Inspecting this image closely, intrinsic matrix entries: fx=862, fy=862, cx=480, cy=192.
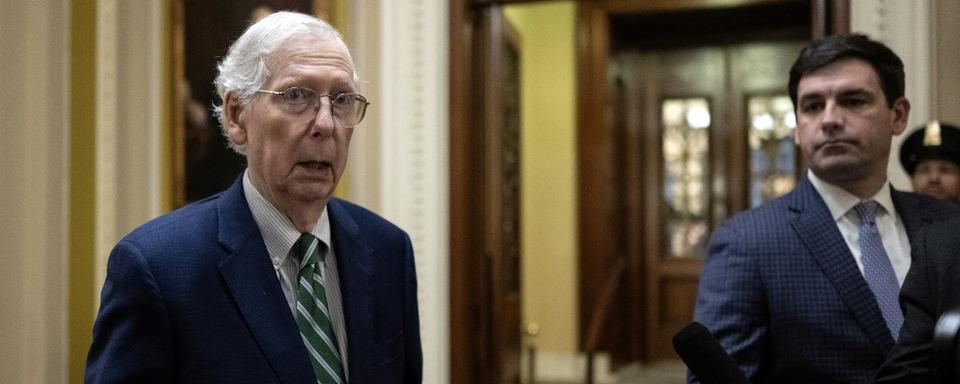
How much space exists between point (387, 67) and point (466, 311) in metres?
1.31

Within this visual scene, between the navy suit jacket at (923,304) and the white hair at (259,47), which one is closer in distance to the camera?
the navy suit jacket at (923,304)

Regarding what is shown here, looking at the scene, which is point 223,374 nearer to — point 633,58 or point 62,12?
point 62,12

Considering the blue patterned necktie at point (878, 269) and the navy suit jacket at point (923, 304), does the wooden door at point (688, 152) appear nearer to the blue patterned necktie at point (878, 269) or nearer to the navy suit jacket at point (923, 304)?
the blue patterned necktie at point (878, 269)

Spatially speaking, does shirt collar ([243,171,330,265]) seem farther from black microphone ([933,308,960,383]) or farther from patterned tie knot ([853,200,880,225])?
patterned tie knot ([853,200,880,225])

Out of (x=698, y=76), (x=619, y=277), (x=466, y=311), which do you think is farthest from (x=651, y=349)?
(x=466, y=311)

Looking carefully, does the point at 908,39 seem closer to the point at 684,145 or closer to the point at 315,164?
the point at 315,164

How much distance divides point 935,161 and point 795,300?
4.73 ft

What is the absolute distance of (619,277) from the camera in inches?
325

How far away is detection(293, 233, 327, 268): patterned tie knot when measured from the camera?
1.62 metres

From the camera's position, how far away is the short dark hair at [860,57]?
80.4 inches

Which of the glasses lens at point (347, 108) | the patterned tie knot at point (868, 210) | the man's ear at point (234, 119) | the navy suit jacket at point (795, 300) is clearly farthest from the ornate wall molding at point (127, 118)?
the patterned tie knot at point (868, 210)

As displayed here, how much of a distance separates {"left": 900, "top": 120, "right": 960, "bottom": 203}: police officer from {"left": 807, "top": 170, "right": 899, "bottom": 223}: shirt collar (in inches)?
41.8

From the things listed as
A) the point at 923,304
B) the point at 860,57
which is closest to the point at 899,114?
the point at 860,57

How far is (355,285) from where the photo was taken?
1670 millimetres
